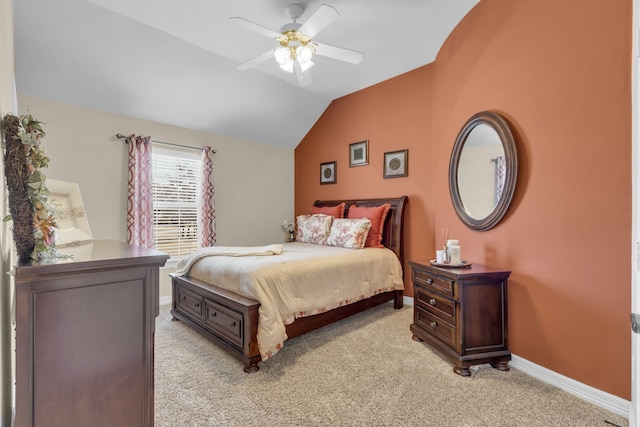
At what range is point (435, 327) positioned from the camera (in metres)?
2.46

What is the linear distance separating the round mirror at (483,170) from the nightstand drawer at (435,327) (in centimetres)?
86

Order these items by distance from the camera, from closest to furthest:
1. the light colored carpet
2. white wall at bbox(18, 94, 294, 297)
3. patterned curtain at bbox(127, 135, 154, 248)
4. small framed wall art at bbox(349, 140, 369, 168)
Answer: the light colored carpet
white wall at bbox(18, 94, 294, 297)
patterned curtain at bbox(127, 135, 154, 248)
small framed wall art at bbox(349, 140, 369, 168)

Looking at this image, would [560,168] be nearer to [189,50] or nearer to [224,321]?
[224,321]

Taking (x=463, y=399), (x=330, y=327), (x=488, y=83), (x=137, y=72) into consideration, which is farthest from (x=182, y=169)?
(x=463, y=399)

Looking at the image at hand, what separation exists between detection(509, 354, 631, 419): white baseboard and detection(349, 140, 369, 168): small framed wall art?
286 cm

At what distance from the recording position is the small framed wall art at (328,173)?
4684 millimetres

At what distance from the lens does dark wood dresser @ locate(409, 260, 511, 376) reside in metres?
2.17

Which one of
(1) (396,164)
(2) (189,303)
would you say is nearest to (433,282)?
(1) (396,164)

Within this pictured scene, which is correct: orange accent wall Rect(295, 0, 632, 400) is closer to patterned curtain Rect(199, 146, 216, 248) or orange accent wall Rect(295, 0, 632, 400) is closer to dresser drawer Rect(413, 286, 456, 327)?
dresser drawer Rect(413, 286, 456, 327)

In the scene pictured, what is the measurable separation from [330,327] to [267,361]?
860mm

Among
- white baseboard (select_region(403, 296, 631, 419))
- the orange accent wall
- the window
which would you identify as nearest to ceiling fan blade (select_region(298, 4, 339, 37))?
the orange accent wall

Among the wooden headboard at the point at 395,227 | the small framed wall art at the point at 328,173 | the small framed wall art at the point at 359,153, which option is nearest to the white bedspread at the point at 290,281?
the wooden headboard at the point at 395,227

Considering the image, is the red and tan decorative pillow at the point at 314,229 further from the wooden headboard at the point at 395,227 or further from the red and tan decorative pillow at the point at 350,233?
the wooden headboard at the point at 395,227

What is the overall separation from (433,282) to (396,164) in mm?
1892
